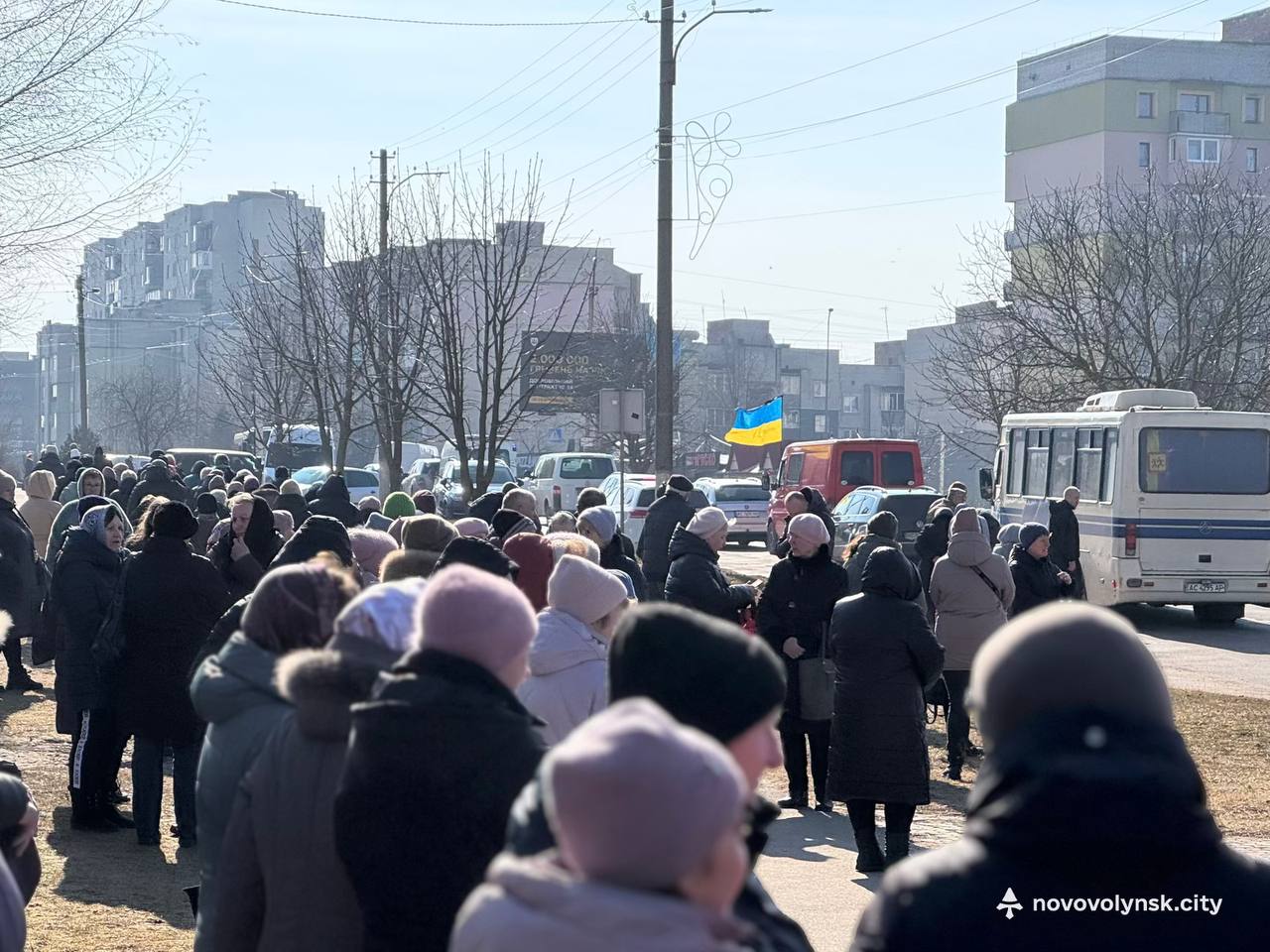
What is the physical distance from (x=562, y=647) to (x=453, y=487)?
109 ft

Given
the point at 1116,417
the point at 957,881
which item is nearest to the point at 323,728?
the point at 957,881

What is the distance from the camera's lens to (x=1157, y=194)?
153 ft

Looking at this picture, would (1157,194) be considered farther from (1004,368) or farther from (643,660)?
(643,660)

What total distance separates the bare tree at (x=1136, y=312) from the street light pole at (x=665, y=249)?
612 inches

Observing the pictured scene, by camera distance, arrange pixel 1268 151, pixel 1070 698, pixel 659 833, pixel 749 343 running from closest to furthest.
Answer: pixel 659 833, pixel 1070 698, pixel 1268 151, pixel 749 343

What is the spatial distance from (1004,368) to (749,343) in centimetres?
8351

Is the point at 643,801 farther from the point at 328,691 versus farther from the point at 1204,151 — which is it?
the point at 1204,151

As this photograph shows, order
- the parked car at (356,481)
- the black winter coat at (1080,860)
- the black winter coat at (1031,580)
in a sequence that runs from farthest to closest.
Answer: the parked car at (356,481) < the black winter coat at (1031,580) < the black winter coat at (1080,860)

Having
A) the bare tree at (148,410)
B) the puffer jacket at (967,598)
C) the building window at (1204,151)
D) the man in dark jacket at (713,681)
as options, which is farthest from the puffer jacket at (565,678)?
the building window at (1204,151)

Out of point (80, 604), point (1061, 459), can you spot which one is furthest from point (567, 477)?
point (80, 604)

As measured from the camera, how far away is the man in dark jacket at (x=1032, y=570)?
1304 cm

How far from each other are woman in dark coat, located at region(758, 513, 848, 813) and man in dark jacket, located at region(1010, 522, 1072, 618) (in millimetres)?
2833

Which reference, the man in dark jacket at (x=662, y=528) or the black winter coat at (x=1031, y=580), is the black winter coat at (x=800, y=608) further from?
the man in dark jacket at (x=662, y=528)

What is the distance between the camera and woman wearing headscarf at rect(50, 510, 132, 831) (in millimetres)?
9750
